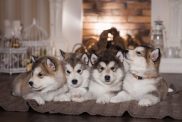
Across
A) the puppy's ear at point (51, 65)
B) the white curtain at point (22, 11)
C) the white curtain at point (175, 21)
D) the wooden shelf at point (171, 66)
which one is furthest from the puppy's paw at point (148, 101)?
the white curtain at point (22, 11)

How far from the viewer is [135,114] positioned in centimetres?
146

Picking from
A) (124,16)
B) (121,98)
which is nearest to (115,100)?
(121,98)

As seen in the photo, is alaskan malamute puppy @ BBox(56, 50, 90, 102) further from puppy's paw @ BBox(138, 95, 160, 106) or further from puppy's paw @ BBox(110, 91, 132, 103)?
puppy's paw @ BBox(138, 95, 160, 106)

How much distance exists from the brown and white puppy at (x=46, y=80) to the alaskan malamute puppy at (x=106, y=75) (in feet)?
0.42

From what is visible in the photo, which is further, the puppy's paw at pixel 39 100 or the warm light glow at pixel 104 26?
the warm light glow at pixel 104 26

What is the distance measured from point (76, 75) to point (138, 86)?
254 mm

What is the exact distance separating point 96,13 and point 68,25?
30cm

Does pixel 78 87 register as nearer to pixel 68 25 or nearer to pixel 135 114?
pixel 135 114

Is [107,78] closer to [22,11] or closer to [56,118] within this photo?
[56,118]

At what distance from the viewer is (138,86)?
1.48 meters

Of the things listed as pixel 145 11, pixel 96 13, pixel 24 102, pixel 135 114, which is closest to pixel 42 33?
pixel 96 13

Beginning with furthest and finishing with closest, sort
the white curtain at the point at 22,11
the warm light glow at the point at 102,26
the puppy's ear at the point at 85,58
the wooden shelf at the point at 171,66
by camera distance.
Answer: the warm light glow at the point at 102,26 < the white curtain at the point at 22,11 < the wooden shelf at the point at 171,66 < the puppy's ear at the point at 85,58

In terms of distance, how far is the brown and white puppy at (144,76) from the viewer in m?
1.47

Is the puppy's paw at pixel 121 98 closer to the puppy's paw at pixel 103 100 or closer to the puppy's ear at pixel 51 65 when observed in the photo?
the puppy's paw at pixel 103 100
